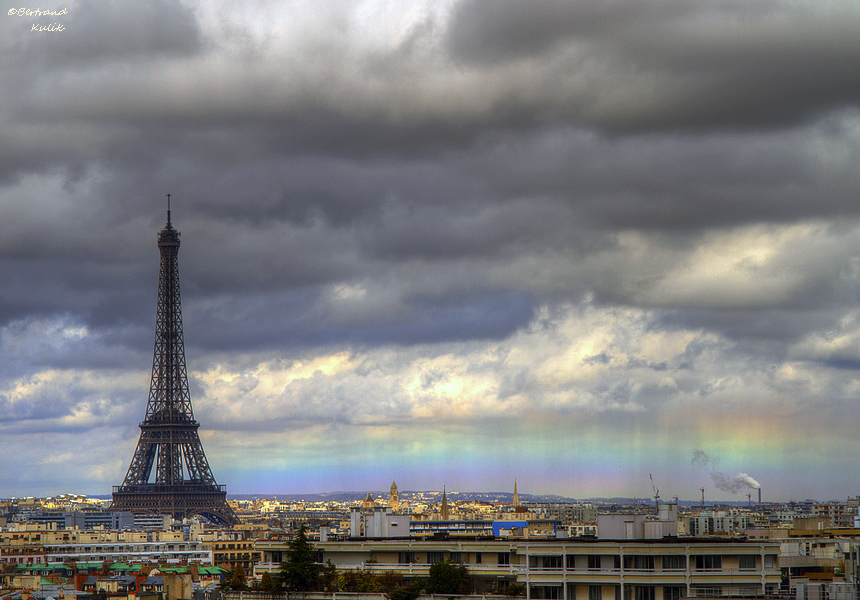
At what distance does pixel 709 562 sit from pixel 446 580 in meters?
19.0

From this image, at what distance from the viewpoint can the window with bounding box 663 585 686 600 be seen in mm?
86938

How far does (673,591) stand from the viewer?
8719 cm

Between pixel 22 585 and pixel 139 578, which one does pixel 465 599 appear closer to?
pixel 22 585

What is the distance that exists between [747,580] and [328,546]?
3859cm

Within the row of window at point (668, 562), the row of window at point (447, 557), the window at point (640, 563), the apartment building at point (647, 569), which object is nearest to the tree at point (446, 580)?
the apartment building at point (647, 569)

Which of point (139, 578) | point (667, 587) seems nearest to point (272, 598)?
point (667, 587)

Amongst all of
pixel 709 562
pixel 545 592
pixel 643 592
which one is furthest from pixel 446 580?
pixel 709 562

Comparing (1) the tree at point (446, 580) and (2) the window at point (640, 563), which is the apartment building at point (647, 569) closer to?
(2) the window at point (640, 563)

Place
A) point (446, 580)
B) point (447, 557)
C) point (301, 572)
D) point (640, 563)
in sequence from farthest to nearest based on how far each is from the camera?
point (447, 557) < point (301, 572) < point (446, 580) < point (640, 563)

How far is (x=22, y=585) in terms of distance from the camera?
531 feet

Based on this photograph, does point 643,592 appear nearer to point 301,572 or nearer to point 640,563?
point 640,563

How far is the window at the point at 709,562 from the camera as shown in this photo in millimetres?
87125

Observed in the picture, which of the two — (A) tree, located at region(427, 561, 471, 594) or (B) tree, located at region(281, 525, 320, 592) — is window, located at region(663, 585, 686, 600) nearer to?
(A) tree, located at region(427, 561, 471, 594)

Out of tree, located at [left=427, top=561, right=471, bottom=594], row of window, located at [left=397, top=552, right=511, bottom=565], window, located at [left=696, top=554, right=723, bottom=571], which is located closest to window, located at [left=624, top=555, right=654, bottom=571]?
window, located at [left=696, top=554, right=723, bottom=571]
